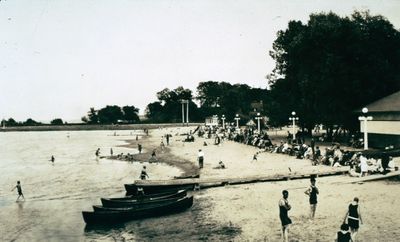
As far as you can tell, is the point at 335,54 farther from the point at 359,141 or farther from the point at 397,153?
the point at 397,153

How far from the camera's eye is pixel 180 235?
60.4 feet

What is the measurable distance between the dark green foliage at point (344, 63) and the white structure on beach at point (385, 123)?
15.2 ft

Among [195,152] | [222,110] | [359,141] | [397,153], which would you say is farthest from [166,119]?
[397,153]

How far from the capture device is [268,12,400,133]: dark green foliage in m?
46.4

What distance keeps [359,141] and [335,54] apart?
38.3 feet

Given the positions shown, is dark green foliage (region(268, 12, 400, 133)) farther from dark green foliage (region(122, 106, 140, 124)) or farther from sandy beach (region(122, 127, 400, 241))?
dark green foliage (region(122, 106, 140, 124))

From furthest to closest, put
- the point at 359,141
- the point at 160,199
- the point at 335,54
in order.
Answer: the point at 335,54
the point at 359,141
the point at 160,199

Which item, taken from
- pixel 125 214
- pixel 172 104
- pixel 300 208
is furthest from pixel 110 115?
pixel 300 208

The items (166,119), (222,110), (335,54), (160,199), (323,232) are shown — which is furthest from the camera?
(166,119)

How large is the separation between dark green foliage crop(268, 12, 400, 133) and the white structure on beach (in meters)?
4.64

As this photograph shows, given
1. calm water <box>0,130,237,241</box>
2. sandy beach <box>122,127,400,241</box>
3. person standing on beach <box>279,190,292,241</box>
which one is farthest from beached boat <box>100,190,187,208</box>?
person standing on beach <box>279,190,292,241</box>

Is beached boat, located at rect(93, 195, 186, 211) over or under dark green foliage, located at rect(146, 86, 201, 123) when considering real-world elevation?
under

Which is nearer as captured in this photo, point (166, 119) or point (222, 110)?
Answer: point (222, 110)

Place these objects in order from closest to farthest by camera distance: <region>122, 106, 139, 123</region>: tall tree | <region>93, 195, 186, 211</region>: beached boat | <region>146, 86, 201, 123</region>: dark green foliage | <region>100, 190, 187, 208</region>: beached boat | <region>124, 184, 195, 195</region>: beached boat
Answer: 1. <region>93, 195, 186, 211</region>: beached boat
2. <region>100, 190, 187, 208</region>: beached boat
3. <region>124, 184, 195, 195</region>: beached boat
4. <region>146, 86, 201, 123</region>: dark green foliage
5. <region>122, 106, 139, 123</region>: tall tree
